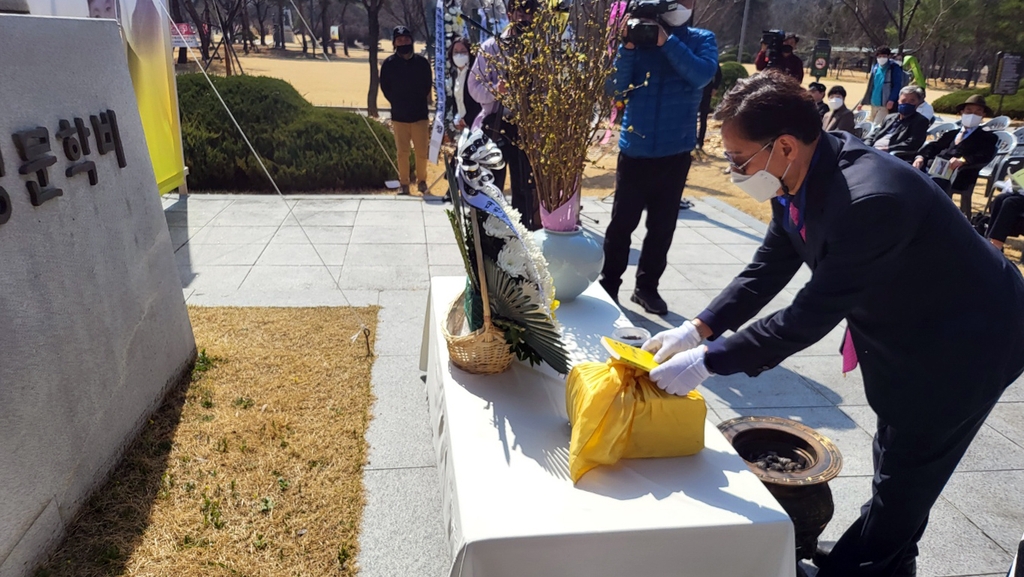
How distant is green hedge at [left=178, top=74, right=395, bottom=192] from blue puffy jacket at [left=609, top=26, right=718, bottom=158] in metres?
5.09

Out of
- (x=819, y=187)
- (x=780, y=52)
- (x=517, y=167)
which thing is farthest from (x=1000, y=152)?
(x=819, y=187)

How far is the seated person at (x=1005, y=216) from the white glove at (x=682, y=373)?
18.1 ft

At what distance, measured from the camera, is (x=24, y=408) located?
2.15 m

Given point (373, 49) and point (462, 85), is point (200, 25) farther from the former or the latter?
point (462, 85)

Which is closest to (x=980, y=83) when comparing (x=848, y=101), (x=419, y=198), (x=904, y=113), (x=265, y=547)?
(x=848, y=101)

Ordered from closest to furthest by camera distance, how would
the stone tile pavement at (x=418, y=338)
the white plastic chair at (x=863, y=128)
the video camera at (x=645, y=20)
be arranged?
the stone tile pavement at (x=418, y=338)
the video camera at (x=645, y=20)
the white plastic chair at (x=863, y=128)

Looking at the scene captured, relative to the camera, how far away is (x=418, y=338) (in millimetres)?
4082

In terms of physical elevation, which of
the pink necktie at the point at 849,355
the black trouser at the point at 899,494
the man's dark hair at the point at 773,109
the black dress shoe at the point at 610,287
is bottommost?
the black dress shoe at the point at 610,287

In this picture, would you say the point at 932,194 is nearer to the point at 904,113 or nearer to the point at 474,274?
the point at 474,274

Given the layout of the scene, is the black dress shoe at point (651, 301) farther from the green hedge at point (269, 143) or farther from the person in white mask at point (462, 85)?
the green hedge at point (269, 143)

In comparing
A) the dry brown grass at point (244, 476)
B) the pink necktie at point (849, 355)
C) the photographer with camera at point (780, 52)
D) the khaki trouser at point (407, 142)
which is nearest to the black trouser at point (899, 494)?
the pink necktie at point (849, 355)

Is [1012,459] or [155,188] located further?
[155,188]

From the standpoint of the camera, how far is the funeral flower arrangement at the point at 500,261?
2.07 meters

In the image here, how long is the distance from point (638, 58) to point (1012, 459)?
2.89 m
